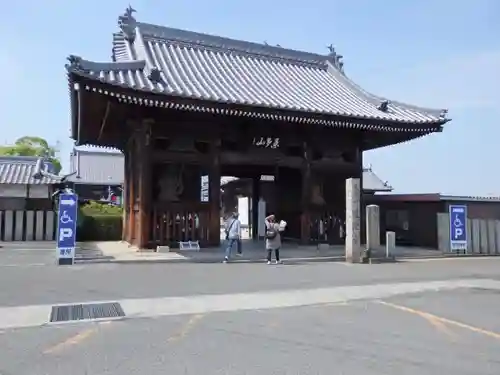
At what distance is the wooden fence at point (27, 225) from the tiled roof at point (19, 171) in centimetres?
196

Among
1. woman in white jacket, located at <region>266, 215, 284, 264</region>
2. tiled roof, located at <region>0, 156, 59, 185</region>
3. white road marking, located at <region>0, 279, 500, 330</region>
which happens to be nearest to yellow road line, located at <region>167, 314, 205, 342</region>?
white road marking, located at <region>0, 279, 500, 330</region>

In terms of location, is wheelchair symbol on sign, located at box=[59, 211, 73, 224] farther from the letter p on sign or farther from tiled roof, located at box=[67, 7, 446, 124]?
tiled roof, located at box=[67, 7, 446, 124]

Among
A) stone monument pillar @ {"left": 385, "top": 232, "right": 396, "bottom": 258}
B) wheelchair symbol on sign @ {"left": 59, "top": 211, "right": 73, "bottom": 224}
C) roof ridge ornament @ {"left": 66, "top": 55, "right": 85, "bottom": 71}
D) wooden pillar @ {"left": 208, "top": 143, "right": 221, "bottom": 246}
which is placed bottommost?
stone monument pillar @ {"left": 385, "top": 232, "right": 396, "bottom": 258}

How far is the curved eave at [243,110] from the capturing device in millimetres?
14008

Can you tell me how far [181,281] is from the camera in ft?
36.1

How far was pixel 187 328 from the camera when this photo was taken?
6.73 m

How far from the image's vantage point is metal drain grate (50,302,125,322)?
294 inches

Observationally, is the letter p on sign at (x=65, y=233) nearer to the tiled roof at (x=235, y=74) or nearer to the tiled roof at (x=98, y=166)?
the tiled roof at (x=235, y=74)

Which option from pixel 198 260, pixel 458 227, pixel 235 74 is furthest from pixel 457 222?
pixel 235 74

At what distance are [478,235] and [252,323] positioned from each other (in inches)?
613

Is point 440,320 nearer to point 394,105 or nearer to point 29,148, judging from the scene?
point 394,105

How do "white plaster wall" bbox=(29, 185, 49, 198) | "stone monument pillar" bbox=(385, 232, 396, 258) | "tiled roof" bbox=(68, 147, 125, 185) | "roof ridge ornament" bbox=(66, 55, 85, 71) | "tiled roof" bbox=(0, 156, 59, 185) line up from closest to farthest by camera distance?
"roof ridge ornament" bbox=(66, 55, 85, 71) → "stone monument pillar" bbox=(385, 232, 396, 258) → "tiled roof" bbox=(0, 156, 59, 185) → "white plaster wall" bbox=(29, 185, 49, 198) → "tiled roof" bbox=(68, 147, 125, 185)

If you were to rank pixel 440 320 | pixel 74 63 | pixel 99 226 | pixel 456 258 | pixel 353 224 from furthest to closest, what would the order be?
pixel 99 226 → pixel 456 258 → pixel 353 224 → pixel 74 63 → pixel 440 320

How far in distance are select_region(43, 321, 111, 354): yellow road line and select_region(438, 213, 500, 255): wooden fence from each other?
15877 mm
